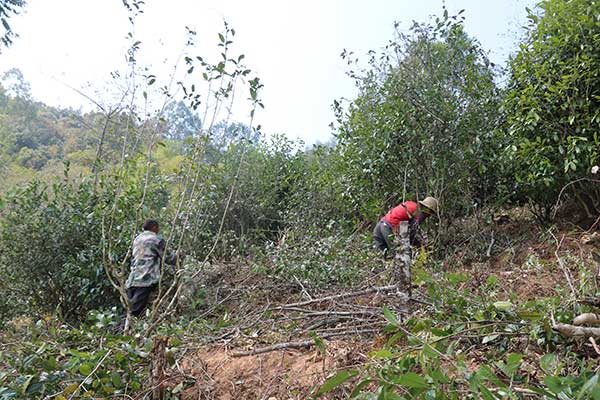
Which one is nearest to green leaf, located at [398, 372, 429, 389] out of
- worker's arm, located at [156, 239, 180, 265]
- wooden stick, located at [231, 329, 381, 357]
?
wooden stick, located at [231, 329, 381, 357]

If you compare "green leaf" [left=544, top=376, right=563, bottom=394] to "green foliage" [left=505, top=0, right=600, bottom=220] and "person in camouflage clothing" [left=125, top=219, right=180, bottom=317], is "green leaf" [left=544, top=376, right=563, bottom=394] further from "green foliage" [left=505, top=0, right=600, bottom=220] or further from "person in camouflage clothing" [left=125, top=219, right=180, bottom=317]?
"person in camouflage clothing" [left=125, top=219, right=180, bottom=317]

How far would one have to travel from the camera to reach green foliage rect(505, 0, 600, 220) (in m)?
5.21

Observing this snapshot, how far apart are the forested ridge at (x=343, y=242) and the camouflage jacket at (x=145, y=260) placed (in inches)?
9.7

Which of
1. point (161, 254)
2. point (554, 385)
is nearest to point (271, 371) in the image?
point (554, 385)

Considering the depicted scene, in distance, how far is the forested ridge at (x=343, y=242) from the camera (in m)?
2.64

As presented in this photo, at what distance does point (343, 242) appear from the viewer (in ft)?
21.8

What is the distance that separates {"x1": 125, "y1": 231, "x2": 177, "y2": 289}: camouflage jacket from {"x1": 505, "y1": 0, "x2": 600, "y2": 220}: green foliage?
15.7ft

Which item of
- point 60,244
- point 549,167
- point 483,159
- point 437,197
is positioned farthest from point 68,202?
point 549,167

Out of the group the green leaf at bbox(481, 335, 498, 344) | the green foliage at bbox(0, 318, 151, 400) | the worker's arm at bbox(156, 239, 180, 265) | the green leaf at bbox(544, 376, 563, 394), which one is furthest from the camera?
the worker's arm at bbox(156, 239, 180, 265)

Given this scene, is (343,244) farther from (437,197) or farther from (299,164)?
(299,164)

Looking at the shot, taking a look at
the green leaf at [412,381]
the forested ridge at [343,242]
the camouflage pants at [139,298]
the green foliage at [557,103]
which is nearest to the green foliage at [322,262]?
the forested ridge at [343,242]

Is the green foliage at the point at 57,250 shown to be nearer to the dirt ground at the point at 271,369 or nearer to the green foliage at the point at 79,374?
the green foliage at the point at 79,374

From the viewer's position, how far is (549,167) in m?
5.44

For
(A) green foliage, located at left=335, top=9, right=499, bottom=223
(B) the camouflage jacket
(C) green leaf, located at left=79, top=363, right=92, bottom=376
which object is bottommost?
(C) green leaf, located at left=79, top=363, right=92, bottom=376
